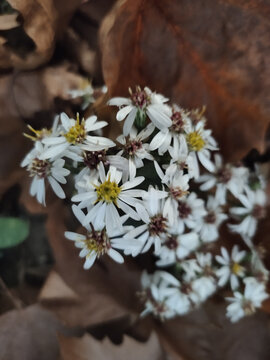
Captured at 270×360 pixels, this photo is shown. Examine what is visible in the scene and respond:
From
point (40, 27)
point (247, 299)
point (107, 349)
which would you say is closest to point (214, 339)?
point (247, 299)

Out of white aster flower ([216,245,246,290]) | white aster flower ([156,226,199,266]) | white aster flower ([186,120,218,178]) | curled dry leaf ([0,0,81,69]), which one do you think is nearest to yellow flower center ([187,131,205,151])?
white aster flower ([186,120,218,178])

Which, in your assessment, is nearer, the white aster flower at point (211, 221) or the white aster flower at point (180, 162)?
the white aster flower at point (180, 162)

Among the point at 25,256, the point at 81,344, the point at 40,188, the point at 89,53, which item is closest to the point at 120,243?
the point at 40,188

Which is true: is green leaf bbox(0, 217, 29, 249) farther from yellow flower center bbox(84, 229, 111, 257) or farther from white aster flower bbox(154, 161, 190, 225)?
white aster flower bbox(154, 161, 190, 225)

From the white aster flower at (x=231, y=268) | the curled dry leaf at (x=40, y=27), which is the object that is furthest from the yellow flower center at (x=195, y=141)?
the curled dry leaf at (x=40, y=27)

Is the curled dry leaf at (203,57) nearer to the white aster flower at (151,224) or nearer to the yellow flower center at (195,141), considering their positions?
the yellow flower center at (195,141)

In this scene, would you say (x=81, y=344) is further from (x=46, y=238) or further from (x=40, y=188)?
(x=40, y=188)

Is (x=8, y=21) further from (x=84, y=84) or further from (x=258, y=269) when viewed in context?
(x=258, y=269)
